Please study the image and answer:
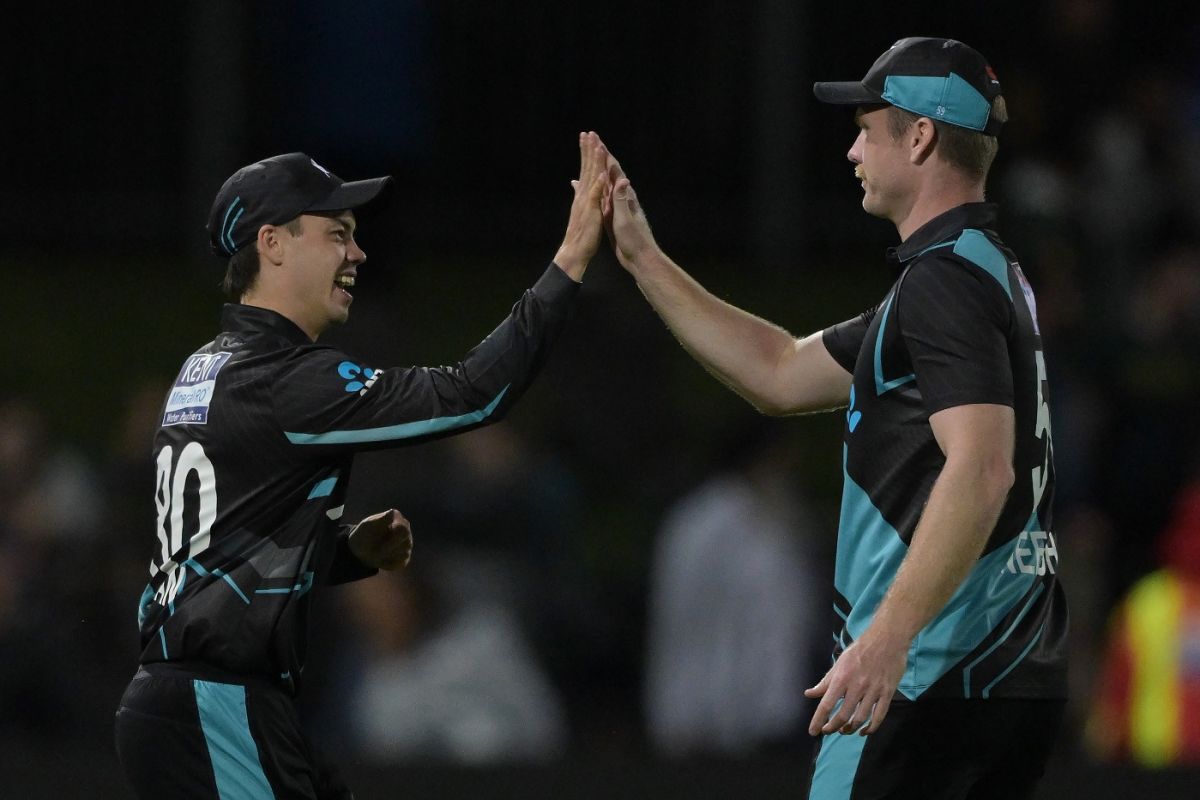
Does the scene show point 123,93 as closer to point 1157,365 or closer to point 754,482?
point 754,482

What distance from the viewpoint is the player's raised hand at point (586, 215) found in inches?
175

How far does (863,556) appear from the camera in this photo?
3955 millimetres

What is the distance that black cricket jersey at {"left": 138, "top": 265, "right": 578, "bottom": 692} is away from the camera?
409 centimetres

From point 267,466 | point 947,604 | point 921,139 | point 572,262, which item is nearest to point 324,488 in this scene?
point 267,466

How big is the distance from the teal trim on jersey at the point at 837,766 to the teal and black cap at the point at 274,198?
1513 millimetres

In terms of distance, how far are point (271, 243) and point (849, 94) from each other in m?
1.25

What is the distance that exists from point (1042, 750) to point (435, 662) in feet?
12.2

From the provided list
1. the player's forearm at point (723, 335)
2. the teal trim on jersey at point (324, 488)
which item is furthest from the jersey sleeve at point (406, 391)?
the player's forearm at point (723, 335)

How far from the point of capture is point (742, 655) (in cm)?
773

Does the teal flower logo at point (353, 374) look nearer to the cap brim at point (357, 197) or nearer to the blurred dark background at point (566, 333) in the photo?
A: the cap brim at point (357, 197)

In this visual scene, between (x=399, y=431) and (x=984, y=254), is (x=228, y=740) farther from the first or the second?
(x=984, y=254)

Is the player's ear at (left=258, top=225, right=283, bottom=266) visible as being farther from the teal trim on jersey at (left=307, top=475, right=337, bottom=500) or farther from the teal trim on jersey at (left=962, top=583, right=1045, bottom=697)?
the teal trim on jersey at (left=962, top=583, right=1045, bottom=697)

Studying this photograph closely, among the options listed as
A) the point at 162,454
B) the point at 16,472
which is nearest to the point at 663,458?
the point at 16,472

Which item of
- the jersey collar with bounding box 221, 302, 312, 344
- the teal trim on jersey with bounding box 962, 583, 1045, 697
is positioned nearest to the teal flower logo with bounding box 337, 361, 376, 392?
the jersey collar with bounding box 221, 302, 312, 344
